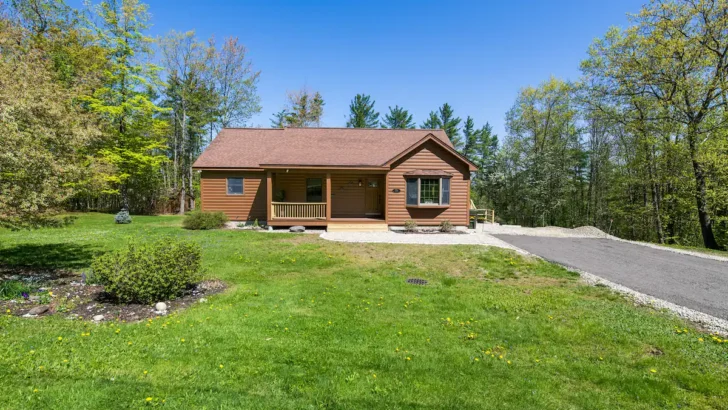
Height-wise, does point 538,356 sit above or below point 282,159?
below

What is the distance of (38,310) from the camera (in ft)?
17.2

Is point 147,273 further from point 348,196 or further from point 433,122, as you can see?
point 433,122

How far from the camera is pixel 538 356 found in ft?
14.8

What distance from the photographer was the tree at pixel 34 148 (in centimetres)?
569

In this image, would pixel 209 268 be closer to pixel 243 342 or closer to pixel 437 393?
pixel 243 342

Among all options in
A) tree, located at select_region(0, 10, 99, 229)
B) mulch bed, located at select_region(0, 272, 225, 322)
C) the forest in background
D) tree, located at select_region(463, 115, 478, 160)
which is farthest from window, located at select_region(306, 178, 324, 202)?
tree, located at select_region(463, 115, 478, 160)

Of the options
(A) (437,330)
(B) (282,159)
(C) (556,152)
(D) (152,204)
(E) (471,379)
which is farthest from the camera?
(C) (556,152)

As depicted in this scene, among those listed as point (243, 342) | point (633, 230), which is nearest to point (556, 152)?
point (633, 230)

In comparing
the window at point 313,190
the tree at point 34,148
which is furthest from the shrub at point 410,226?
the tree at point 34,148

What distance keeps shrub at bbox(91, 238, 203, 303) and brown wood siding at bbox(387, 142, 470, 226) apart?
11.6 m

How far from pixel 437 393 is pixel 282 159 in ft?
48.6

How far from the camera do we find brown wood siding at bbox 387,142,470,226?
Result: 56.1ft

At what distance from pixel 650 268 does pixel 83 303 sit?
45.0ft

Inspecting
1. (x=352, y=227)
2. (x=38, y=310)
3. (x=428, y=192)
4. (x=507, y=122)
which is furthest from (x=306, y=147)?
(x=507, y=122)
